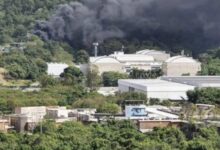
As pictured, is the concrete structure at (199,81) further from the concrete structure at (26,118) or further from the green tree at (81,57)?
the green tree at (81,57)

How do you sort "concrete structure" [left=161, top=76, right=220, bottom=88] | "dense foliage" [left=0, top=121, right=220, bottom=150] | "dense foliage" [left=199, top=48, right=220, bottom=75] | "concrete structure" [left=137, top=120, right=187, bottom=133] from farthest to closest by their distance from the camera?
"dense foliage" [left=199, top=48, right=220, bottom=75] → "concrete structure" [left=161, top=76, right=220, bottom=88] → "concrete structure" [left=137, top=120, right=187, bottom=133] → "dense foliage" [left=0, top=121, right=220, bottom=150]

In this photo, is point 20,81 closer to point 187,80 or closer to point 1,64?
point 1,64

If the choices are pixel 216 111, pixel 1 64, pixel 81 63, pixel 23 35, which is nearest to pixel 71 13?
pixel 23 35

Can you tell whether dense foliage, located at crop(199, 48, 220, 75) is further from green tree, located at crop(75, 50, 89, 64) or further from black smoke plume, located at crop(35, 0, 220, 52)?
green tree, located at crop(75, 50, 89, 64)

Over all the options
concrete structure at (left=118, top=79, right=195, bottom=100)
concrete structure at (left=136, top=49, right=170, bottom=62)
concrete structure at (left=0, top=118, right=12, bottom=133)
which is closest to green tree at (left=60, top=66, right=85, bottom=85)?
concrete structure at (left=118, top=79, right=195, bottom=100)

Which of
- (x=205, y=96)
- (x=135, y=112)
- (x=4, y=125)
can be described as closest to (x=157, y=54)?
(x=205, y=96)

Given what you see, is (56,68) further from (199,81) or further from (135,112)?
(135,112)

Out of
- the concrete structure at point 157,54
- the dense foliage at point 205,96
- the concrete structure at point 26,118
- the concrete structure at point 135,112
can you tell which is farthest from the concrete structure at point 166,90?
the concrete structure at point 157,54
